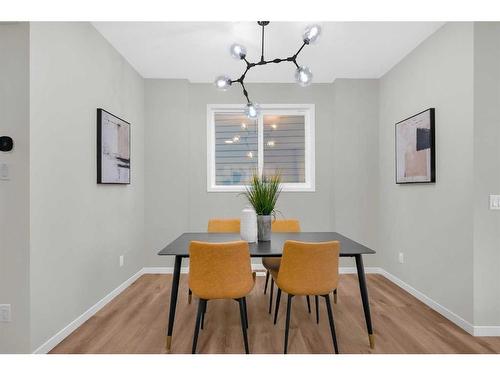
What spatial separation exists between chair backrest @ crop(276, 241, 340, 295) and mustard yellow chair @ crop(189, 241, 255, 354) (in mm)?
280

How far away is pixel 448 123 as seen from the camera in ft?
8.27

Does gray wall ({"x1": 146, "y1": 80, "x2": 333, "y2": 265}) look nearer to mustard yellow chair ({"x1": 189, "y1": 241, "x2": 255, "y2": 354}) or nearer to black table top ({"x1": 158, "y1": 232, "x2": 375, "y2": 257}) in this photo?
black table top ({"x1": 158, "y1": 232, "x2": 375, "y2": 257})

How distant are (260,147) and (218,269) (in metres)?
2.58

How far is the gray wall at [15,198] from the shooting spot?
1.81 meters

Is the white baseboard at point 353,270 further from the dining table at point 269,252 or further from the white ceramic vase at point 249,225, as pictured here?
the white ceramic vase at point 249,225

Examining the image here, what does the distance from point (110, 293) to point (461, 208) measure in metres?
3.39

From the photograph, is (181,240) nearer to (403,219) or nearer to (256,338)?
(256,338)

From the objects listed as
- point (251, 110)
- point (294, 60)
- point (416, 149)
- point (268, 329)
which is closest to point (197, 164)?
point (251, 110)

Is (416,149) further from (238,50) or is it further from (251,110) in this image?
(238,50)

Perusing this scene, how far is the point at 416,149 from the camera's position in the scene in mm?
2982

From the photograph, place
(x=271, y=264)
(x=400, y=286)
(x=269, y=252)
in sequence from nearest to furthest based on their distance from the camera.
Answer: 1. (x=269, y=252)
2. (x=271, y=264)
3. (x=400, y=286)

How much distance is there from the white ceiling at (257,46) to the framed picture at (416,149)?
2.68 ft

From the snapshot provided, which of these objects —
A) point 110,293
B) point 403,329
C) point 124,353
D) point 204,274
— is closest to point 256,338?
point 204,274

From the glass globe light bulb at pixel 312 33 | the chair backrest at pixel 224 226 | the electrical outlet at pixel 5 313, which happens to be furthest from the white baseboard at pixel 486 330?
the electrical outlet at pixel 5 313
